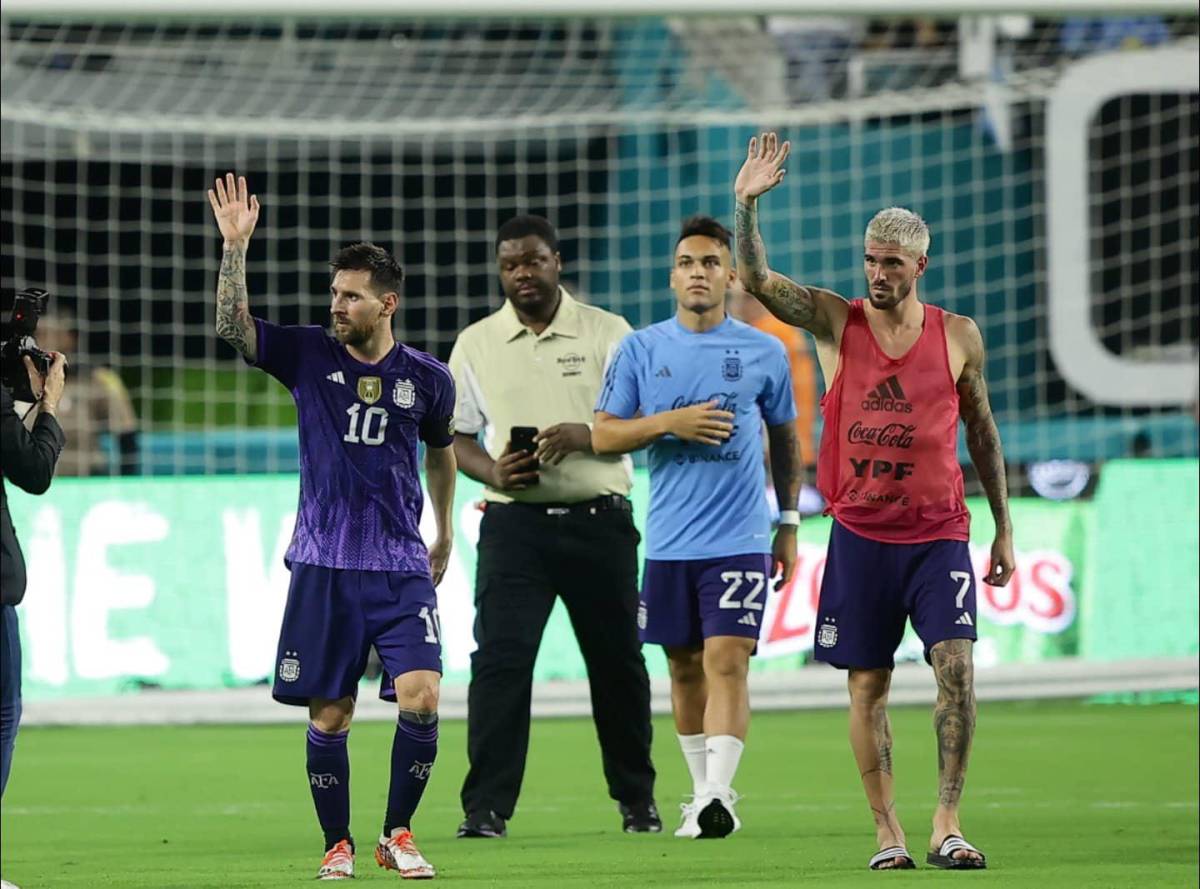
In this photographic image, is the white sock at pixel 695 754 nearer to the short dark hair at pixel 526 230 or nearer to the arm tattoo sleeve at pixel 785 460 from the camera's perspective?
the arm tattoo sleeve at pixel 785 460

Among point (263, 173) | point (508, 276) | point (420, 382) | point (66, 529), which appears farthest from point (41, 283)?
point (420, 382)

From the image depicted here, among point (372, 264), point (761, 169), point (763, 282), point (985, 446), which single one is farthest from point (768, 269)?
point (372, 264)

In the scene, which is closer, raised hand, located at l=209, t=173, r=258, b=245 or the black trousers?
raised hand, located at l=209, t=173, r=258, b=245

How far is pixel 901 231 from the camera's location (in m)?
6.61

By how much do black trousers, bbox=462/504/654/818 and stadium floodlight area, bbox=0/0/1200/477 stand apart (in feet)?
28.7

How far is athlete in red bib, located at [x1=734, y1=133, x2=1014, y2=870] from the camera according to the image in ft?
21.7

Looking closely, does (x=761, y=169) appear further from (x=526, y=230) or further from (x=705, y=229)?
(x=526, y=230)

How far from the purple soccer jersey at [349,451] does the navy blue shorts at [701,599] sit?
5.14 ft

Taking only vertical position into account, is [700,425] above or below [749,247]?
below

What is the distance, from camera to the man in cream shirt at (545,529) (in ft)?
26.6

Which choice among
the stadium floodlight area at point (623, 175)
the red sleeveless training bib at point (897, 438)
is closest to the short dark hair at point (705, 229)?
the red sleeveless training bib at point (897, 438)

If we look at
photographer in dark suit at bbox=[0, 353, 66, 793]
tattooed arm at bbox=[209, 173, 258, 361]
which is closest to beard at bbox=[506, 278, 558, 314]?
tattooed arm at bbox=[209, 173, 258, 361]

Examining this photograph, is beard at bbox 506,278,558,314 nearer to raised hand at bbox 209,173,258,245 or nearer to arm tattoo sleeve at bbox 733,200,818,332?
arm tattoo sleeve at bbox 733,200,818,332

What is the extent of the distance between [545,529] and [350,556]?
1825mm
